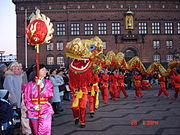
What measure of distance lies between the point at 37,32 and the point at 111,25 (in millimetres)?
33949

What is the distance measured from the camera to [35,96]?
4.43 m

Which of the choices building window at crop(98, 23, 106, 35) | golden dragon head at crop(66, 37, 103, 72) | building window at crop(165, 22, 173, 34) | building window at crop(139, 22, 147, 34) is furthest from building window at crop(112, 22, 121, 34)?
golden dragon head at crop(66, 37, 103, 72)

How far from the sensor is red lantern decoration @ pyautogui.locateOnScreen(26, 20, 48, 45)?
15.4 feet

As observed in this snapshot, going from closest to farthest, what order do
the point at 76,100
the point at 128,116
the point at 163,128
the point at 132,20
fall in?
the point at 163,128 < the point at 76,100 < the point at 128,116 < the point at 132,20

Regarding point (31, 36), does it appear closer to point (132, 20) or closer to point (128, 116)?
point (128, 116)

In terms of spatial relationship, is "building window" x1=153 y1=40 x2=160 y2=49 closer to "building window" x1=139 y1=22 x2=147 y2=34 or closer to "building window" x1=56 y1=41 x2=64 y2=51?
"building window" x1=139 y1=22 x2=147 y2=34

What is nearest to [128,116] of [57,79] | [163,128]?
[163,128]

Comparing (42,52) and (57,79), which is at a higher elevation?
(42,52)

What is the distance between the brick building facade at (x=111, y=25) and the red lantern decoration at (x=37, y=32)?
33140 mm

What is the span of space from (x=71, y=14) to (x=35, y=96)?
34.6m

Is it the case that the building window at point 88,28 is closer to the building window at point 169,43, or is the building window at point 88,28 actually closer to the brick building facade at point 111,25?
the brick building facade at point 111,25

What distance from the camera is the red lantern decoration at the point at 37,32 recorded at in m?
4.68

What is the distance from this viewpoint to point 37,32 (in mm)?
4672

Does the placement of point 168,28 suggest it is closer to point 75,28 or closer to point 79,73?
point 75,28
